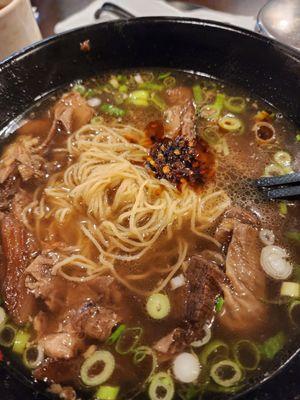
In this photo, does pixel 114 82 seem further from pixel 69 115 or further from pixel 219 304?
pixel 219 304

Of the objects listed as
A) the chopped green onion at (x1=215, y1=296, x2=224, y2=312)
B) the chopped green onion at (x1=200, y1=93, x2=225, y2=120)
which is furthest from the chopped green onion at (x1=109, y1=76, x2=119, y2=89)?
the chopped green onion at (x1=215, y1=296, x2=224, y2=312)

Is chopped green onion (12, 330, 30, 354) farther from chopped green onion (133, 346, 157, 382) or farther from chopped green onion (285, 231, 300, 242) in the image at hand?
chopped green onion (285, 231, 300, 242)

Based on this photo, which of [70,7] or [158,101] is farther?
[70,7]

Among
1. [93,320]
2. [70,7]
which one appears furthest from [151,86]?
[93,320]

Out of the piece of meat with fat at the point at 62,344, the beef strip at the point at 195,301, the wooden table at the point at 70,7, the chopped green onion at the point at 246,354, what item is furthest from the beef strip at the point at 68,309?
the wooden table at the point at 70,7

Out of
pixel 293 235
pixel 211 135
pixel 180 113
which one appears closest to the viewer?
pixel 293 235
